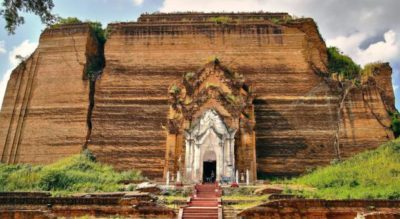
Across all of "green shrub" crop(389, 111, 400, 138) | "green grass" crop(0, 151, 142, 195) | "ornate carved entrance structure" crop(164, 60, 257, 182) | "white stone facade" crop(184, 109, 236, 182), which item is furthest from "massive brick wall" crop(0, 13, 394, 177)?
"white stone facade" crop(184, 109, 236, 182)

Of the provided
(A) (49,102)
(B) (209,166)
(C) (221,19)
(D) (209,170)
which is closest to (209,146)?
(B) (209,166)

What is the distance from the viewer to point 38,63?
30.6 m

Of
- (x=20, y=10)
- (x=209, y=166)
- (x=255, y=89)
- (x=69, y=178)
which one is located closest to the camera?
(x=20, y=10)

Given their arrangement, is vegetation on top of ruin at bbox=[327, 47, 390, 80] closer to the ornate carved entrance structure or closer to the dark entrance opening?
the ornate carved entrance structure

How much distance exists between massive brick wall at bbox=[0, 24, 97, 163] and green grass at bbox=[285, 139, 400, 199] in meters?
14.2

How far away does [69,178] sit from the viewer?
22.3 m

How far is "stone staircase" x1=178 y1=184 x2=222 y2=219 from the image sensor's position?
1365cm

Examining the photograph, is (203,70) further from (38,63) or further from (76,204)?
(76,204)

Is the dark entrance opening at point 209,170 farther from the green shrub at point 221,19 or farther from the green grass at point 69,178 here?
the green shrub at point 221,19

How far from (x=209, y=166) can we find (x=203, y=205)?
9347 mm

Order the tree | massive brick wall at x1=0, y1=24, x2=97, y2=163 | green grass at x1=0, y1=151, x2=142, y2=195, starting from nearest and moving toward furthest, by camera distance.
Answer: the tree
green grass at x1=0, y1=151, x2=142, y2=195
massive brick wall at x1=0, y1=24, x2=97, y2=163

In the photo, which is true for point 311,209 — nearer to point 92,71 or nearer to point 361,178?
point 361,178

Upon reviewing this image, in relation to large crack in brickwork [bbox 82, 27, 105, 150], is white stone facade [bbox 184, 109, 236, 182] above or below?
below

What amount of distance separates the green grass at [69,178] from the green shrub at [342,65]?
48.7 ft
